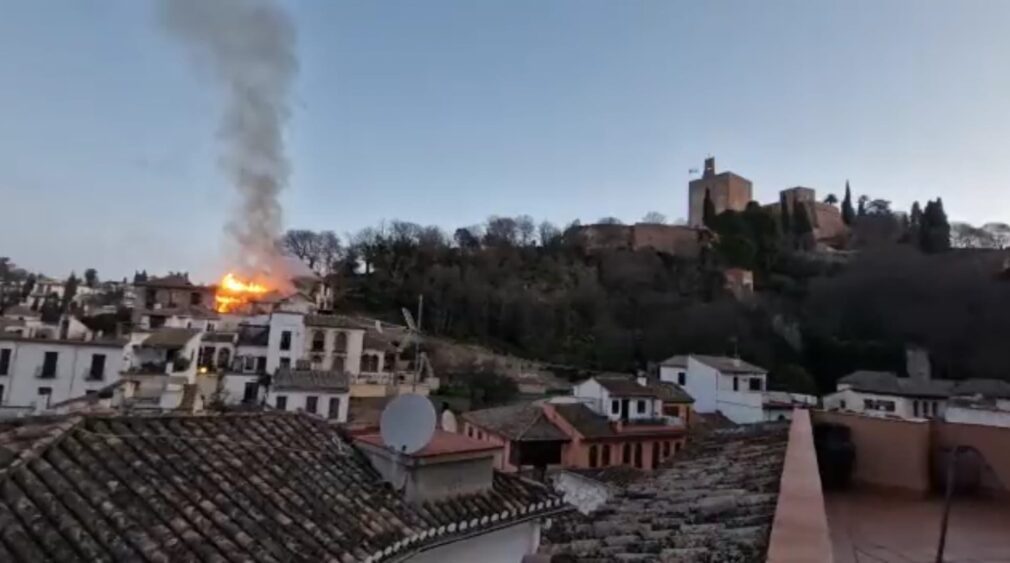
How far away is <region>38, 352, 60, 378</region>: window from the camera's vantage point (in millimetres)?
23500

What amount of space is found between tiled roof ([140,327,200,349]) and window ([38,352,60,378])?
127 inches

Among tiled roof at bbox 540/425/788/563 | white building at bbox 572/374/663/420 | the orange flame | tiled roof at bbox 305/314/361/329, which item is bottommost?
white building at bbox 572/374/663/420

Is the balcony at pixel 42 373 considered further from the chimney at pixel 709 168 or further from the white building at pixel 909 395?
the chimney at pixel 709 168

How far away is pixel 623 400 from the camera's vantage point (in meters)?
24.1

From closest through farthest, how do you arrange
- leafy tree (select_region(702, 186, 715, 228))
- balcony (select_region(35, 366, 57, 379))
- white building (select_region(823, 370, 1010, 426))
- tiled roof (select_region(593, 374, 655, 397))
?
balcony (select_region(35, 366, 57, 379)) → tiled roof (select_region(593, 374, 655, 397)) → white building (select_region(823, 370, 1010, 426)) → leafy tree (select_region(702, 186, 715, 228))

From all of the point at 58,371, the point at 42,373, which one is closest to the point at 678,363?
the point at 58,371

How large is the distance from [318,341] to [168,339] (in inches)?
293

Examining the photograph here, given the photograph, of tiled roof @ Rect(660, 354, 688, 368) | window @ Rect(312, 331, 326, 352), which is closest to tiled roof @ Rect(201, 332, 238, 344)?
window @ Rect(312, 331, 326, 352)

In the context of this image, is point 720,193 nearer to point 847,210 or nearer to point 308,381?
point 847,210

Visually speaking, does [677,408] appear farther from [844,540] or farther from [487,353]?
[844,540]

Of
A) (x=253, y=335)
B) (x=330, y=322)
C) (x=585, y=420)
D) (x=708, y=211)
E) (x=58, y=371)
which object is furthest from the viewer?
(x=708, y=211)

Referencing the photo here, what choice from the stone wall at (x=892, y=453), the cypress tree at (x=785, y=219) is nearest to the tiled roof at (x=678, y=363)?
the stone wall at (x=892, y=453)

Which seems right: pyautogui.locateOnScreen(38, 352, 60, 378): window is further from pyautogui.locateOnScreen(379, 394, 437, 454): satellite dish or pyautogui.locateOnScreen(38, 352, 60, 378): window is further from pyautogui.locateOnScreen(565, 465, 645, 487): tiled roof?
pyautogui.locateOnScreen(379, 394, 437, 454): satellite dish

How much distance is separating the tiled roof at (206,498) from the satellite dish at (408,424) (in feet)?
1.21
